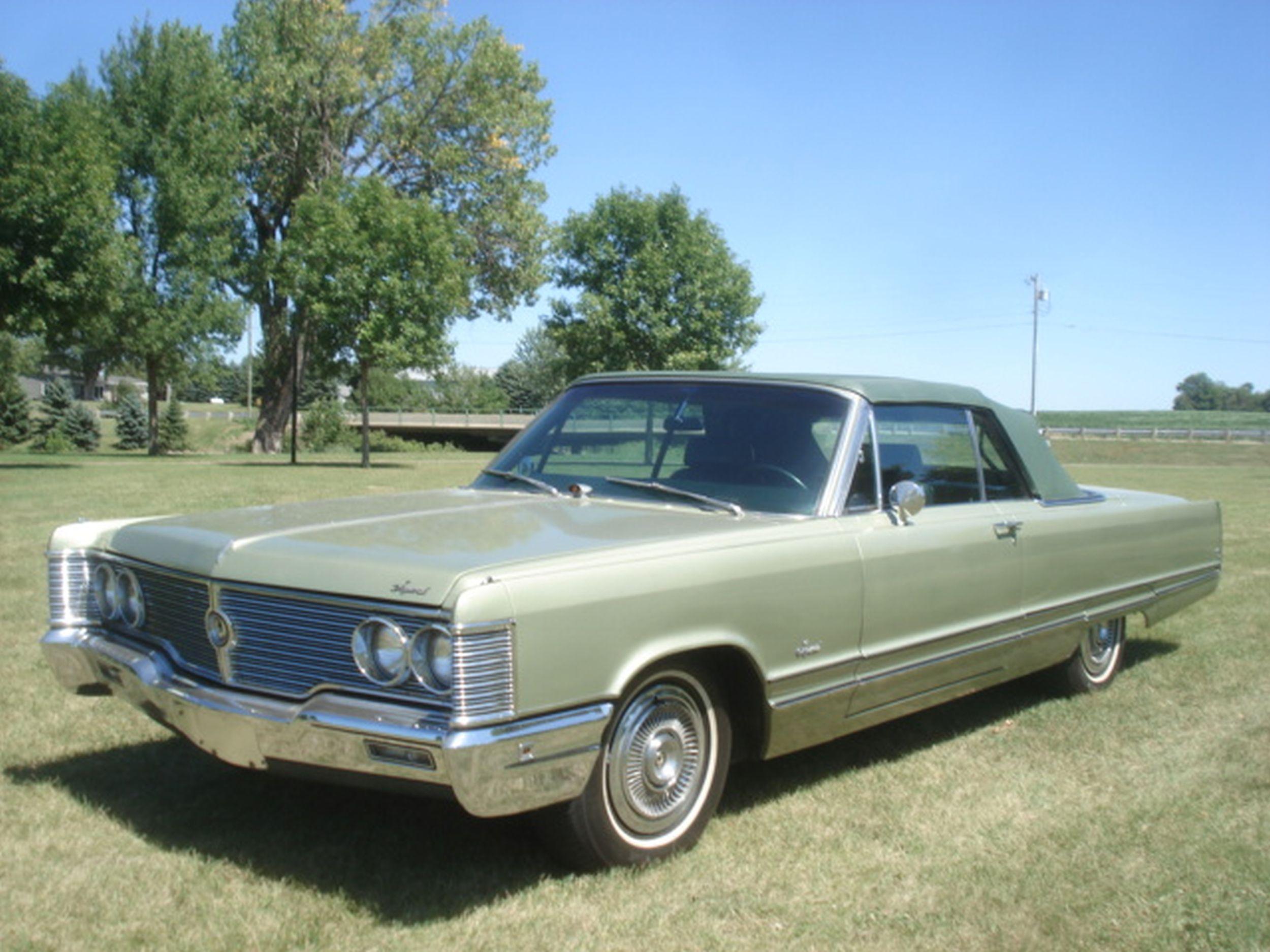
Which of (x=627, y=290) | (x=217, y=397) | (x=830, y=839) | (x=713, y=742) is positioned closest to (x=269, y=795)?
(x=713, y=742)

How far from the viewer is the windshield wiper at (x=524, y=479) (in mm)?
5191

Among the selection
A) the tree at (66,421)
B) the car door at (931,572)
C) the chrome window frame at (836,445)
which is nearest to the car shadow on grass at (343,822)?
the car door at (931,572)

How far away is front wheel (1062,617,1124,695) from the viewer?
256 inches

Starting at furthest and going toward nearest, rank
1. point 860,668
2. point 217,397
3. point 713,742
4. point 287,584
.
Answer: point 217,397 < point 860,668 < point 713,742 < point 287,584

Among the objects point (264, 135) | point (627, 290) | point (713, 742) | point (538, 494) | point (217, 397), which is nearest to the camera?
point (713, 742)

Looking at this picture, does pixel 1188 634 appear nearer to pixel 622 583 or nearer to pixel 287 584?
pixel 622 583

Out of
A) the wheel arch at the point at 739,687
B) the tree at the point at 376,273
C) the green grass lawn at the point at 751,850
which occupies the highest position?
the tree at the point at 376,273

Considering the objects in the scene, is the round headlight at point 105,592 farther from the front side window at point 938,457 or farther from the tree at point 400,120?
the tree at point 400,120

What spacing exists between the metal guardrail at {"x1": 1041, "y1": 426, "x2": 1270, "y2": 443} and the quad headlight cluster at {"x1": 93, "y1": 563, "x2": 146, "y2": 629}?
62.7 metres

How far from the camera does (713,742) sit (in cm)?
425

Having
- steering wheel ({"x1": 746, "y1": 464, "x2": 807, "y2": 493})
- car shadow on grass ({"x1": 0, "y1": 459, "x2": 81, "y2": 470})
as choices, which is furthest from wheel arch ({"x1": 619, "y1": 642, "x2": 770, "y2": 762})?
car shadow on grass ({"x1": 0, "y1": 459, "x2": 81, "y2": 470})

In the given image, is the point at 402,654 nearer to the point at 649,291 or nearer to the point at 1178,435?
the point at 649,291

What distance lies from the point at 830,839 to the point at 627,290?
191 ft

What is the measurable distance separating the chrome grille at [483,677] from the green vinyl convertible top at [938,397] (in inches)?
81.9
